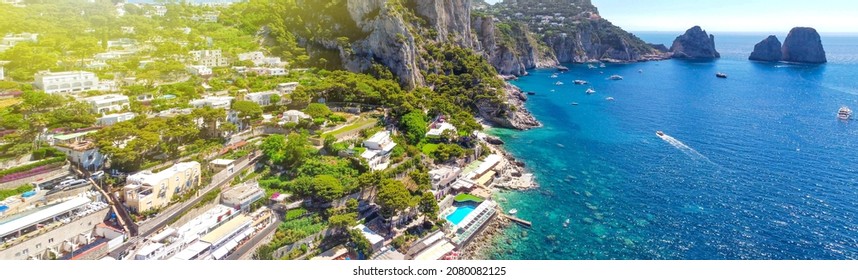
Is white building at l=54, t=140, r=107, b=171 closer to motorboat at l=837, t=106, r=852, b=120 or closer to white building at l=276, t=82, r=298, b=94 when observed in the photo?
white building at l=276, t=82, r=298, b=94

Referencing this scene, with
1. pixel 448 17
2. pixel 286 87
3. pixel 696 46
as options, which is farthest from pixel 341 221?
pixel 696 46

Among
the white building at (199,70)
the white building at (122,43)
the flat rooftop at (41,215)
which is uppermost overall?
the white building at (122,43)

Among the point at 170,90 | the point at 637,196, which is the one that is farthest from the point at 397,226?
the point at 170,90

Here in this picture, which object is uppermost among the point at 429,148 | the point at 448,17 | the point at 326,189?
the point at 448,17

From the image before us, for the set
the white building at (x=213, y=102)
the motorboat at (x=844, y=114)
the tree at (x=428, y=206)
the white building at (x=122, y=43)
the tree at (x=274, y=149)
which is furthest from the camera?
the motorboat at (x=844, y=114)

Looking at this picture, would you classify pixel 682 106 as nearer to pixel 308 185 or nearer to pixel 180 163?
pixel 308 185

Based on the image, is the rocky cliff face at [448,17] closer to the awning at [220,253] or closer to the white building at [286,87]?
the white building at [286,87]

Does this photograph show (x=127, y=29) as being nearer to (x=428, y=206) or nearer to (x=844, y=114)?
(x=428, y=206)

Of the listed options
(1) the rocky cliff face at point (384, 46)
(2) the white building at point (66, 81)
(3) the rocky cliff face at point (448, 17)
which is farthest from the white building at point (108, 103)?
(3) the rocky cliff face at point (448, 17)
